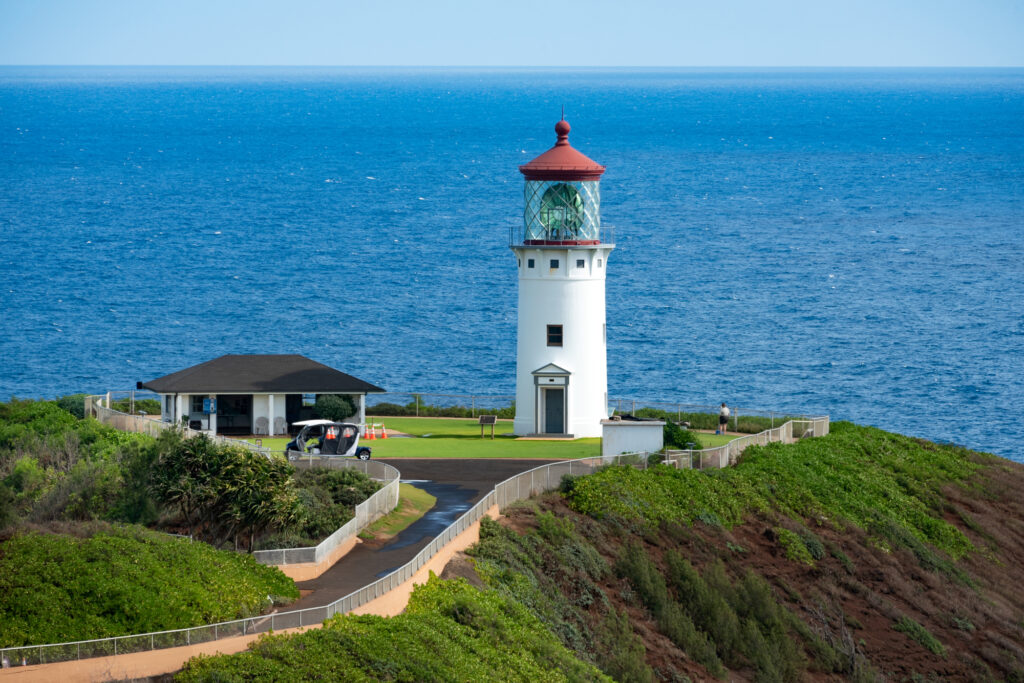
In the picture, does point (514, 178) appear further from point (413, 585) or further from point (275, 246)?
point (413, 585)

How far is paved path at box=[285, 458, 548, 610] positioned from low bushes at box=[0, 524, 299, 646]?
109 centimetres

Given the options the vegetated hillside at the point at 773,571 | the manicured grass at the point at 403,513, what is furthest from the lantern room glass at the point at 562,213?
the manicured grass at the point at 403,513

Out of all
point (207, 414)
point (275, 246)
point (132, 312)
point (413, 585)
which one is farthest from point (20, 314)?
point (413, 585)

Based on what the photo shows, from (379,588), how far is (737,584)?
1105 cm

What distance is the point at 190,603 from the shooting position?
24.6 meters

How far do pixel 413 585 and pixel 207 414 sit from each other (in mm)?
18075

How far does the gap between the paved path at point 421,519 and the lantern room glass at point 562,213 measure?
7778 millimetres

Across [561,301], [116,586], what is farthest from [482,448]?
[116,586]

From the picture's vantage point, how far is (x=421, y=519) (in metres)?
33.6

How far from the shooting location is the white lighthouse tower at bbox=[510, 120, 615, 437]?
45.8 m

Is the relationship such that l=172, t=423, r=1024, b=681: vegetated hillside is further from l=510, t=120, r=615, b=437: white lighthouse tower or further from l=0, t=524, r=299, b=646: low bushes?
l=510, t=120, r=615, b=437: white lighthouse tower

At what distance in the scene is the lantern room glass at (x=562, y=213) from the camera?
46125 mm

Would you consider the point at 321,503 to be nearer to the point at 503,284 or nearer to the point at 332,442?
the point at 332,442

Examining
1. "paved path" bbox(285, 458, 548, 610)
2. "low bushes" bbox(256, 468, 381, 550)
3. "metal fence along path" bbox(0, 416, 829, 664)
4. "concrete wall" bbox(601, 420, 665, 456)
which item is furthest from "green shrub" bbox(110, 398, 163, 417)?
"metal fence along path" bbox(0, 416, 829, 664)
